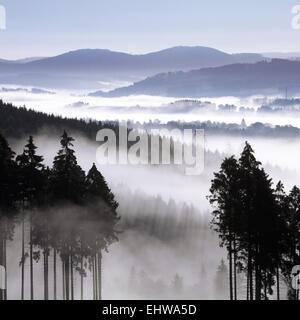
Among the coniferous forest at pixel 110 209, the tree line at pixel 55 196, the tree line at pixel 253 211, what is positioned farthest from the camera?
the tree line at pixel 55 196

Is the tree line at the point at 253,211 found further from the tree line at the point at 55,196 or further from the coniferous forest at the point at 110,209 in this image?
the tree line at the point at 55,196

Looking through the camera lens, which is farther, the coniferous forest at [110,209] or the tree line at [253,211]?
the coniferous forest at [110,209]

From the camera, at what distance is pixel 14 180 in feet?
122

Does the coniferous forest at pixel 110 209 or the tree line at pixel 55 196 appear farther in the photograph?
the tree line at pixel 55 196

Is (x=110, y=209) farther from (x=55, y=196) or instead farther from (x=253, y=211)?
(x=253, y=211)

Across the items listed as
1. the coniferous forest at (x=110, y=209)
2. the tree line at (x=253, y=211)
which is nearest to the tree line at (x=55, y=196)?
the coniferous forest at (x=110, y=209)

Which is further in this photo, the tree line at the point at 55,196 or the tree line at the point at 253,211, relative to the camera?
the tree line at the point at 55,196

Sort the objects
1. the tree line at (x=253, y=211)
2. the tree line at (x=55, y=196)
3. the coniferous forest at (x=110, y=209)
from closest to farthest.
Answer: the tree line at (x=253, y=211)
the coniferous forest at (x=110, y=209)
the tree line at (x=55, y=196)

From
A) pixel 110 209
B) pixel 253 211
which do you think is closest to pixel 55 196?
pixel 110 209

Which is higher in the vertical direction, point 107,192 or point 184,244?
point 107,192
